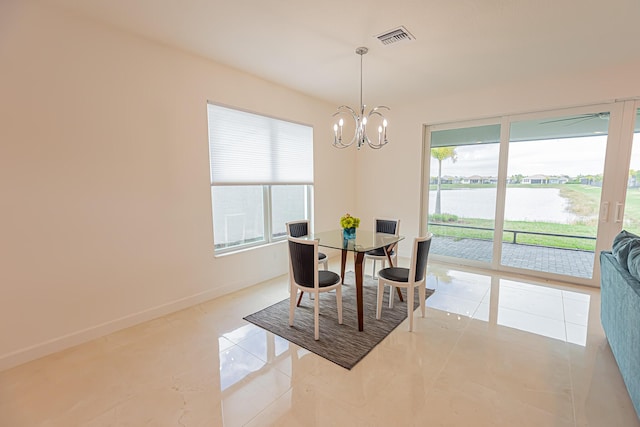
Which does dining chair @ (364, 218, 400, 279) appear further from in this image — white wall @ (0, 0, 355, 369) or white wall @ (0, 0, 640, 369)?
white wall @ (0, 0, 355, 369)

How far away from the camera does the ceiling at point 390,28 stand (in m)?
2.16

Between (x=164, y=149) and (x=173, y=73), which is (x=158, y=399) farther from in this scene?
(x=173, y=73)

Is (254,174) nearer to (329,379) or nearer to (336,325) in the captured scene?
(336,325)

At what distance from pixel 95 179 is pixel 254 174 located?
1.68 m

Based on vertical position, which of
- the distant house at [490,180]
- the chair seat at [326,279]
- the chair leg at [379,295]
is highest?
the distant house at [490,180]

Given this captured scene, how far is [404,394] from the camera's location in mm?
1799

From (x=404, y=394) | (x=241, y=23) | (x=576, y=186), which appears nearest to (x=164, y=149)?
(x=241, y=23)

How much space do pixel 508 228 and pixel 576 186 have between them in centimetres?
96

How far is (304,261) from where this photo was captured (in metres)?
2.43

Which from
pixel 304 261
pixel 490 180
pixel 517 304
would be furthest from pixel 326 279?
pixel 490 180

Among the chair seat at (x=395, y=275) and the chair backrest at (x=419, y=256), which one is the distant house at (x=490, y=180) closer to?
the chair backrest at (x=419, y=256)

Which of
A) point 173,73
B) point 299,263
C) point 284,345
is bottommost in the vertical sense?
point 284,345

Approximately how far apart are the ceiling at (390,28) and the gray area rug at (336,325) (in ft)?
9.09

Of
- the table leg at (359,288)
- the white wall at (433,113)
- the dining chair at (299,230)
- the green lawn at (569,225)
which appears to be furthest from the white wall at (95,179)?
the green lawn at (569,225)
